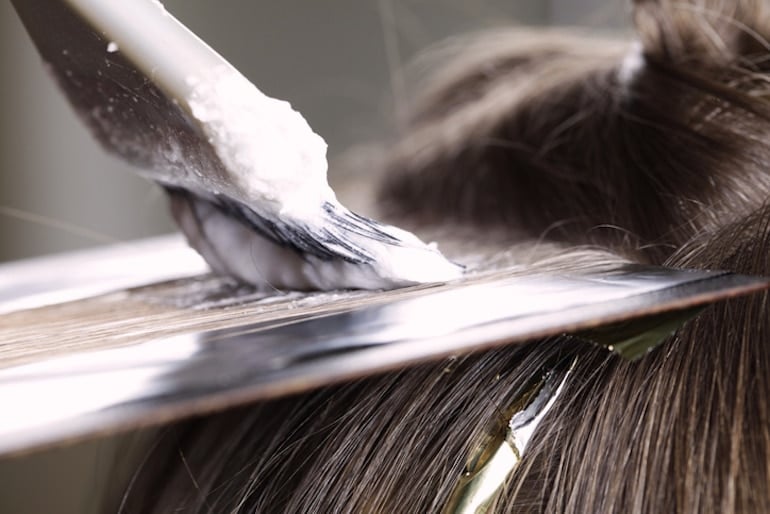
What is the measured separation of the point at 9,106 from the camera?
5.38 feet

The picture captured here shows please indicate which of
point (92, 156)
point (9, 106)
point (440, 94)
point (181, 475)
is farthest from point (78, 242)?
point (181, 475)

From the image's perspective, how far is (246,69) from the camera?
132cm

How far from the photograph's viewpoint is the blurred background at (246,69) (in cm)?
143

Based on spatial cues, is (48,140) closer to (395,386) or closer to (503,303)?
(395,386)

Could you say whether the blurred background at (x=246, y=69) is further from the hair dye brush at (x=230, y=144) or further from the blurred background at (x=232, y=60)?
the hair dye brush at (x=230, y=144)

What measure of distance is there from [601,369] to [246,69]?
1.08 m

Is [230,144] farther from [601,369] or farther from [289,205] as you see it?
[601,369]

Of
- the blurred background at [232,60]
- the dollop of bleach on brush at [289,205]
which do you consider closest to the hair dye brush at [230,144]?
the dollop of bleach on brush at [289,205]

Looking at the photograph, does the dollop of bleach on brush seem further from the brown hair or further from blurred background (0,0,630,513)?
blurred background (0,0,630,513)

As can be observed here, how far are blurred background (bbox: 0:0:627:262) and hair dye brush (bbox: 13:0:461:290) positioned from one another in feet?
3.00

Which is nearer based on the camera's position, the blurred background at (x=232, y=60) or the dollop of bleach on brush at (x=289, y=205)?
the dollop of bleach on brush at (x=289, y=205)

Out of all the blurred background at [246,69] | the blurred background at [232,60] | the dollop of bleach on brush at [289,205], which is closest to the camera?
the dollop of bleach on brush at [289,205]

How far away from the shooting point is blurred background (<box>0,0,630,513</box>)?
122cm

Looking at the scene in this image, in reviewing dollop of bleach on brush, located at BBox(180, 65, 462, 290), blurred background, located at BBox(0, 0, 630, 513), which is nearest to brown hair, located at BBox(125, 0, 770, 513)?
dollop of bleach on brush, located at BBox(180, 65, 462, 290)
